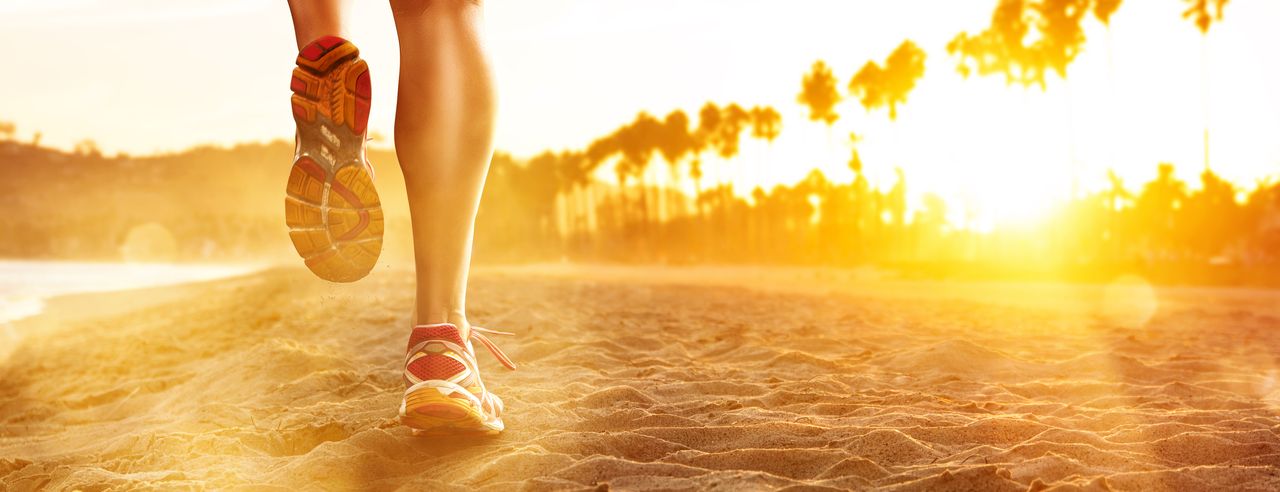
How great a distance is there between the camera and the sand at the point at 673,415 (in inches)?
78.0

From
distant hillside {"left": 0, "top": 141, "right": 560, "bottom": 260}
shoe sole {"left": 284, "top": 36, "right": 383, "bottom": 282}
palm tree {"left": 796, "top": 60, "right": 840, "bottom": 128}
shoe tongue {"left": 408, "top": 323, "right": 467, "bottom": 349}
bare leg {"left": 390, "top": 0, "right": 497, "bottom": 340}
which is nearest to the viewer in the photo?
shoe sole {"left": 284, "top": 36, "right": 383, "bottom": 282}

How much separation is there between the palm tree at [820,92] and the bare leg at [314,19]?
53734mm

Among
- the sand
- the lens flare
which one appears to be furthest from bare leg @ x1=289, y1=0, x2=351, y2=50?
the lens flare

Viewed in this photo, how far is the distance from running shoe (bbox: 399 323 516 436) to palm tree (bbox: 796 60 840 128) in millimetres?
53719

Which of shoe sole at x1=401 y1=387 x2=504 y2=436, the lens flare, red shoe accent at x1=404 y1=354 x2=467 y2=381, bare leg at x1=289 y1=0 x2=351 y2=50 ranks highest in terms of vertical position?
bare leg at x1=289 y1=0 x2=351 y2=50

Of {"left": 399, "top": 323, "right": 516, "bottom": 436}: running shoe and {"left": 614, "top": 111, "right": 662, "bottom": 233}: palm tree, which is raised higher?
{"left": 614, "top": 111, "right": 662, "bottom": 233}: palm tree

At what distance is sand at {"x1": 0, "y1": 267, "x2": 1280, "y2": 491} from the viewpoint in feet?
6.50

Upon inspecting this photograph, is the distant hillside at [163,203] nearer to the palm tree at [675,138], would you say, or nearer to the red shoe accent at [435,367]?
the palm tree at [675,138]

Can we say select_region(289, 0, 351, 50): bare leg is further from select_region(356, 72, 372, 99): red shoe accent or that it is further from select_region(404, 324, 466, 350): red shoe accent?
select_region(404, 324, 466, 350): red shoe accent

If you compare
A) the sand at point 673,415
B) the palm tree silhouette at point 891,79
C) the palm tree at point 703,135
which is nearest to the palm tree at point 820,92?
the palm tree silhouette at point 891,79

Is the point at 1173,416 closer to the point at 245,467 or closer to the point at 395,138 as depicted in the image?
the point at 395,138

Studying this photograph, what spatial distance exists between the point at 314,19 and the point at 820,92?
53907mm

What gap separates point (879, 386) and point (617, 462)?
176cm

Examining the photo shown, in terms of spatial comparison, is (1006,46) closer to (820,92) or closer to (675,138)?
(820,92)
